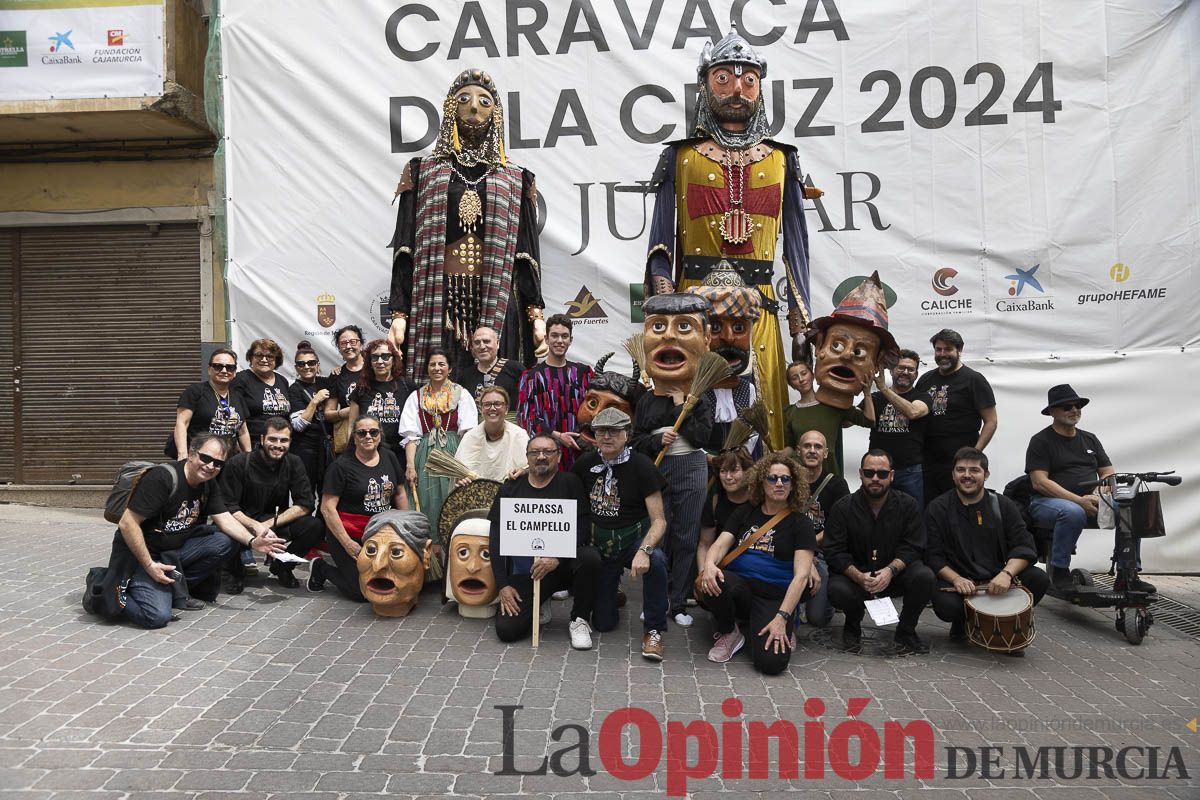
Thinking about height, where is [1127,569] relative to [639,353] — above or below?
below

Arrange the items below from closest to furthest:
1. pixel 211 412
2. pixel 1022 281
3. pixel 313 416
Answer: pixel 211 412
pixel 313 416
pixel 1022 281

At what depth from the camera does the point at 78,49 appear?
7.48 meters

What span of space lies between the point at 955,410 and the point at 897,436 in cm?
43

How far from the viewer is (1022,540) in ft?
15.6

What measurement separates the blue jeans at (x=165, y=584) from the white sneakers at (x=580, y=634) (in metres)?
2.03

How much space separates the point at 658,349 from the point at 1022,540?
6.80 ft

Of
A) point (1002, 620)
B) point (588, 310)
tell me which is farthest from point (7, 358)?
point (1002, 620)

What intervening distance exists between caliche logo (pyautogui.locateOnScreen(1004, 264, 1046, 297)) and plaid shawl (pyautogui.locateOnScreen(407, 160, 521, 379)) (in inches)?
141

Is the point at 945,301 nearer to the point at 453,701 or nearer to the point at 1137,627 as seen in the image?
the point at 1137,627

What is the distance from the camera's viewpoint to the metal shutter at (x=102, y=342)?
833 centimetres

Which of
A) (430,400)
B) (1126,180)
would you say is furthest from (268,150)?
(1126,180)

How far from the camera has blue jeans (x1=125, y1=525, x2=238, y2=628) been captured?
4.79 meters

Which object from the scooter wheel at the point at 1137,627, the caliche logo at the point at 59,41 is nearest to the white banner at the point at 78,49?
the caliche logo at the point at 59,41

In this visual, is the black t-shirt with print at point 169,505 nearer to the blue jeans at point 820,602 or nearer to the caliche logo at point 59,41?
the blue jeans at point 820,602
